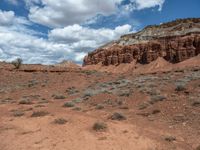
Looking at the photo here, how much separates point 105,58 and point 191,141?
62.2 metres

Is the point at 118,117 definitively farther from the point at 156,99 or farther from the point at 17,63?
the point at 17,63

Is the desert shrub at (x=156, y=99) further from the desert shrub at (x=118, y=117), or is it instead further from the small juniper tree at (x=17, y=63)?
the small juniper tree at (x=17, y=63)

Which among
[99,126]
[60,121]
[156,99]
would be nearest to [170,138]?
[99,126]

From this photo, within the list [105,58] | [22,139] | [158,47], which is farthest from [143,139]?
[105,58]

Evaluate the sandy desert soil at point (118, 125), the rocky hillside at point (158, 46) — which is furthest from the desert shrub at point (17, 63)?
the rocky hillside at point (158, 46)

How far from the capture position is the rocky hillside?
187 feet

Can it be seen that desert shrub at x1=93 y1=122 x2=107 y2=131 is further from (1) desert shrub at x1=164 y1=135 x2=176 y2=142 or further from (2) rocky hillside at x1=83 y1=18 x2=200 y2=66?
(2) rocky hillside at x1=83 y1=18 x2=200 y2=66

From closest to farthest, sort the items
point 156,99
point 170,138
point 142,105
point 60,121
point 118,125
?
point 170,138, point 118,125, point 60,121, point 142,105, point 156,99

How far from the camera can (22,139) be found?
9.32 meters

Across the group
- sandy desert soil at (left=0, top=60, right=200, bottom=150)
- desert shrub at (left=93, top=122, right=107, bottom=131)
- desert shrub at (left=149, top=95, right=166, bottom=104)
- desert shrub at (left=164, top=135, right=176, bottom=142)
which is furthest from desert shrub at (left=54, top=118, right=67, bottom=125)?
desert shrub at (left=149, top=95, right=166, bottom=104)

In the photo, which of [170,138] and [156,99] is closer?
[170,138]

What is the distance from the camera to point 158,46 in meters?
61.3

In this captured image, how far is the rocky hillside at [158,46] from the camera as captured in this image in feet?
187

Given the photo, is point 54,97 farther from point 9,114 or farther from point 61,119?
point 61,119
